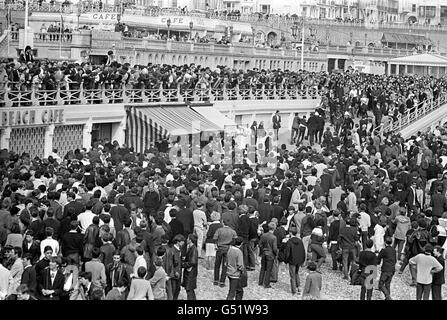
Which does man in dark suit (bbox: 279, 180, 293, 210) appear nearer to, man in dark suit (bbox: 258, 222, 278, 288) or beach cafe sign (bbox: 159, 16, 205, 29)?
man in dark suit (bbox: 258, 222, 278, 288)

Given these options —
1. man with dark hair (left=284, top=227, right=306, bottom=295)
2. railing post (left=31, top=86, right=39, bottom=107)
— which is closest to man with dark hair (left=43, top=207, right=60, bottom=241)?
man with dark hair (left=284, top=227, right=306, bottom=295)

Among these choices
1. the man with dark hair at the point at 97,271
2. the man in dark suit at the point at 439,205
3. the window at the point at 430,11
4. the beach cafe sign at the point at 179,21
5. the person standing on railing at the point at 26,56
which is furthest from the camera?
the window at the point at 430,11

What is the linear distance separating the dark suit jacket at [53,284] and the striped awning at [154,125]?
68.1ft

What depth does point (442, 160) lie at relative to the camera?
3272 cm

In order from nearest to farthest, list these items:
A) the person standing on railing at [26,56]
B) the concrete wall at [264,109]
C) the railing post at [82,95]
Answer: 1. the railing post at [82,95]
2. the person standing on railing at [26,56]
3. the concrete wall at [264,109]

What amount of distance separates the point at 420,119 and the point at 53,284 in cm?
3218

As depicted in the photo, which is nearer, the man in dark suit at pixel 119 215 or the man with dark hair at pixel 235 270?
the man with dark hair at pixel 235 270

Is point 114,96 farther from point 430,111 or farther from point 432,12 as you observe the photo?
point 432,12

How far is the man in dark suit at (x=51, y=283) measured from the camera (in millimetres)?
15852

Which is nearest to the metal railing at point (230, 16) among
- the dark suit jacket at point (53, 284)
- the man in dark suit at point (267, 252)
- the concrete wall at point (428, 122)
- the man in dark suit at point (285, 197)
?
the concrete wall at point (428, 122)

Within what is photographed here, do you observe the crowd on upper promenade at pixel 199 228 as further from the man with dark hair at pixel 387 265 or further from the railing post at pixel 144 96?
the railing post at pixel 144 96

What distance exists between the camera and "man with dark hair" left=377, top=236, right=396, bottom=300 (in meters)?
19.0

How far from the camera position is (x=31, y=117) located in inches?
1291
